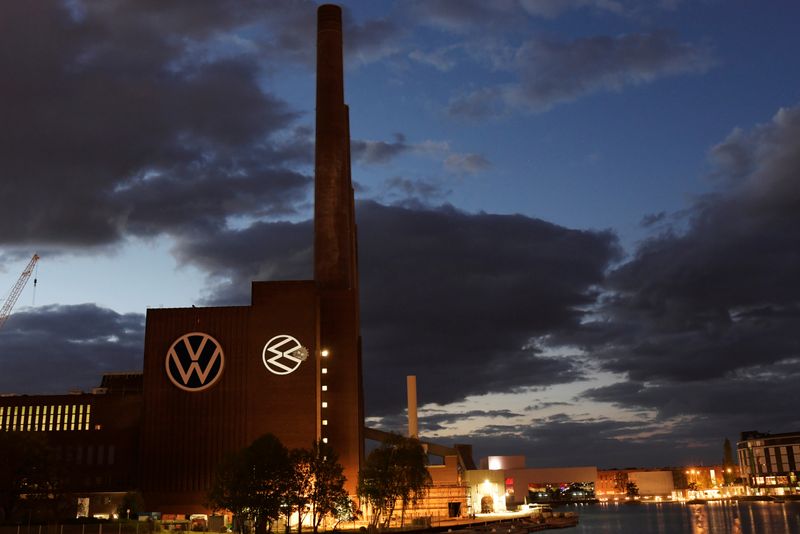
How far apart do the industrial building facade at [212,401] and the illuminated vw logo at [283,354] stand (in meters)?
0.17

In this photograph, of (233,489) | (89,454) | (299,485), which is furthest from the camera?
(89,454)

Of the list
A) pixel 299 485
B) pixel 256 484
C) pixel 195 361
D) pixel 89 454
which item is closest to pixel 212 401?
pixel 195 361

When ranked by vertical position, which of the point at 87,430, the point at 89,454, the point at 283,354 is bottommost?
the point at 89,454

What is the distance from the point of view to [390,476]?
12119 centimetres

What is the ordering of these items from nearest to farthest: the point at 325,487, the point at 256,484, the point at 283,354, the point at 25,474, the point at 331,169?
1. the point at 256,484
2. the point at 25,474
3. the point at 325,487
4. the point at 283,354
5. the point at 331,169

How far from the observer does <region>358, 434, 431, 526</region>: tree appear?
12088 cm

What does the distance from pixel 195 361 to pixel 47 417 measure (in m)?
30.7

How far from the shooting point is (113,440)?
460 feet

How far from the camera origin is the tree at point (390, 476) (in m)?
121

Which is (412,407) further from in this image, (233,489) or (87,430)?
(233,489)

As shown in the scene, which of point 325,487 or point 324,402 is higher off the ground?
point 324,402

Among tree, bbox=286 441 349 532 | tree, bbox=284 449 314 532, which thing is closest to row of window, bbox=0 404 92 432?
tree, bbox=286 441 349 532

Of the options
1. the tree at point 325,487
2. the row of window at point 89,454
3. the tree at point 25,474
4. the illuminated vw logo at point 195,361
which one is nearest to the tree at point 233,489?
the tree at point 325,487

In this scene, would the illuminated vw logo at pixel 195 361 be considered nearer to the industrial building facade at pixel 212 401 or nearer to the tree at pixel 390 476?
the industrial building facade at pixel 212 401
